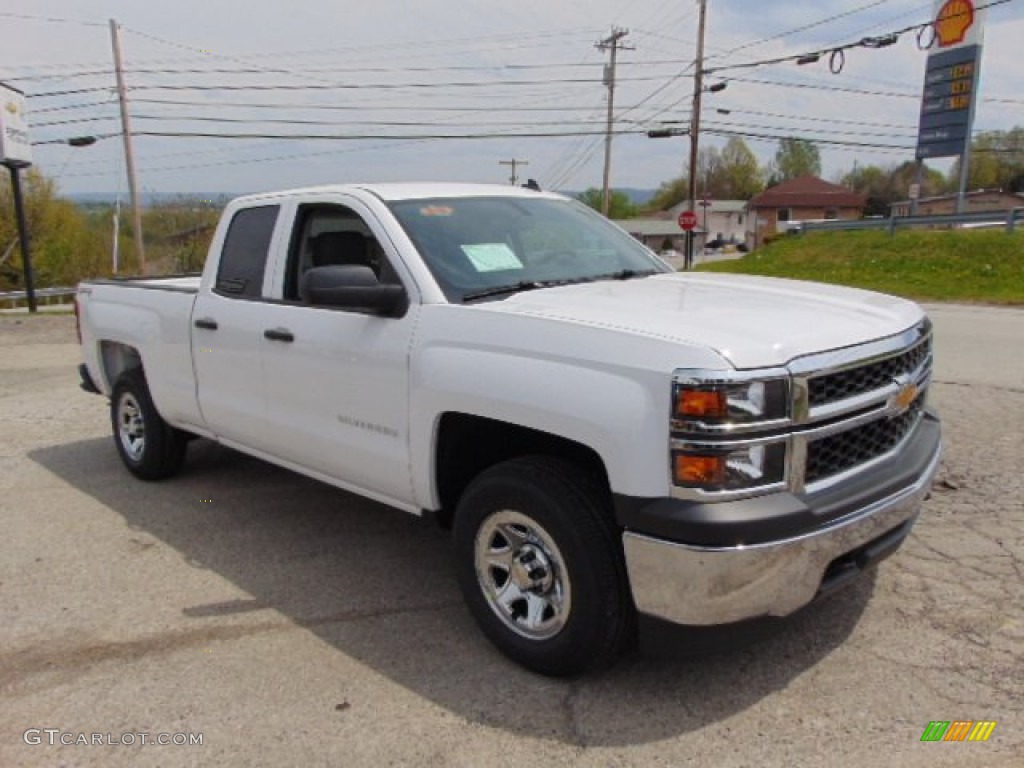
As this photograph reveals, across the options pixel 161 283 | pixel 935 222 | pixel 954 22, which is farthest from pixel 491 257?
pixel 954 22

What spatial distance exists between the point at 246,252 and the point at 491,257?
1639 millimetres

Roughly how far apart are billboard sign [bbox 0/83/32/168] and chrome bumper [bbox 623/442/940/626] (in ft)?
62.0

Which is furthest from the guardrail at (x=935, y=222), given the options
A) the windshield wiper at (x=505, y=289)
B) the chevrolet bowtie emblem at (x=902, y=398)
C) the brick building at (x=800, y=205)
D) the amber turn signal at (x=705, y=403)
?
the brick building at (x=800, y=205)

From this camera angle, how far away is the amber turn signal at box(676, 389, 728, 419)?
2590mm

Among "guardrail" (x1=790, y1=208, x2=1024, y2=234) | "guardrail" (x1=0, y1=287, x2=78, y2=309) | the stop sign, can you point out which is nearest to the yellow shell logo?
"guardrail" (x1=790, y1=208, x2=1024, y2=234)

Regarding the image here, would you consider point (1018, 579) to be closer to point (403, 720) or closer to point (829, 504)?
point (829, 504)

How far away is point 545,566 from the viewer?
314 centimetres

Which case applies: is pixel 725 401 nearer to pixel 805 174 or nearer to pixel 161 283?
pixel 161 283

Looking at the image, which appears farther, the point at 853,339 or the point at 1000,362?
the point at 1000,362

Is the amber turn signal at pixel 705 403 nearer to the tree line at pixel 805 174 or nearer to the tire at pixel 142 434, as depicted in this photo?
the tire at pixel 142 434

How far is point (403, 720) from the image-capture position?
2.98m

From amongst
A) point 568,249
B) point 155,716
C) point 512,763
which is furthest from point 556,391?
→ point 155,716

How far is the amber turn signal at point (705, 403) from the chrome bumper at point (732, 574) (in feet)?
1.38

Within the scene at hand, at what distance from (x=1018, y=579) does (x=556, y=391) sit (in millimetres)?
2537
